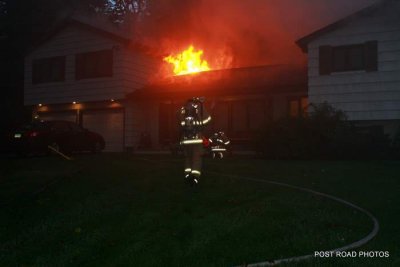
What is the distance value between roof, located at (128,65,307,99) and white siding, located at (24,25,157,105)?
2.71 ft

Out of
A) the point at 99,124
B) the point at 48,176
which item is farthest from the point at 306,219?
the point at 99,124

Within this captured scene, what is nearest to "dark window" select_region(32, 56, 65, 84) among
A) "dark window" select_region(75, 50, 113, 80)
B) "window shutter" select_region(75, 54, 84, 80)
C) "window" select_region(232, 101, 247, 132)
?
"window shutter" select_region(75, 54, 84, 80)

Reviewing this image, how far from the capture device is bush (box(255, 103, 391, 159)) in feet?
43.8

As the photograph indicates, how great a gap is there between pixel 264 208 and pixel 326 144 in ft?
25.1

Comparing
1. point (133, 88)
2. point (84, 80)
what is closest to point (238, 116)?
point (133, 88)

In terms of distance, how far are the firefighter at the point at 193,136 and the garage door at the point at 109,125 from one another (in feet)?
40.8

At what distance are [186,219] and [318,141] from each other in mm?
8345

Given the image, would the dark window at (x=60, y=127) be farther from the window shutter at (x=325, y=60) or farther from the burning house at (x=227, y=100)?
the window shutter at (x=325, y=60)

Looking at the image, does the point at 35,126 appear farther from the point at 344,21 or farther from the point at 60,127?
the point at 344,21

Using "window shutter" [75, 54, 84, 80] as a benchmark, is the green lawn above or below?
below

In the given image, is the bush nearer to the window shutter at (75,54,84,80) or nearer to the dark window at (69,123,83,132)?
the dark window at (69,123,83,132)

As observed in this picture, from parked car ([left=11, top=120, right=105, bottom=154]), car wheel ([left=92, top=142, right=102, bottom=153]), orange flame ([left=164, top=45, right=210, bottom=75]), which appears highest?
orange flame ([left=164, top=45, right=210, bottom=75])

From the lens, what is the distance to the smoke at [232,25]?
67.1 feet

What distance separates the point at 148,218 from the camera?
617 centimetres
